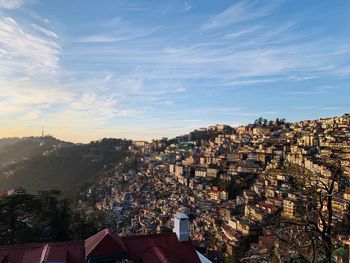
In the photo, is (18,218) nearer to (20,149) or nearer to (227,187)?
(227,187)

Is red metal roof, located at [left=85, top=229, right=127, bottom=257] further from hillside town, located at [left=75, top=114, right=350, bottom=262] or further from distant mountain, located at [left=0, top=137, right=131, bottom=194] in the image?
distant mountain, located at [left=0, top=137, right=131, bottom=194]

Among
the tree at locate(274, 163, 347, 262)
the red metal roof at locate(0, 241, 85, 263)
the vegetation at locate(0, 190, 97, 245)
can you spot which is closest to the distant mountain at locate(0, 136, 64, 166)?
the vegetation at locate(0, 190, 97, 245)

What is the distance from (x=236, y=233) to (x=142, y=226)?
1335 centimetres

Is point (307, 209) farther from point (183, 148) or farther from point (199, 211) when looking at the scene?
point (183, 148)

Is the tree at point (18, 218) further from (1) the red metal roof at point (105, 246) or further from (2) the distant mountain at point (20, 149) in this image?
(2) the distant mountain at point (20, 149)

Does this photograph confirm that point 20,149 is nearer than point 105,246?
No

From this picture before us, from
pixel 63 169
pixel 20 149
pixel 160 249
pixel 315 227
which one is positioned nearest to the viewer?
pixel 315 227

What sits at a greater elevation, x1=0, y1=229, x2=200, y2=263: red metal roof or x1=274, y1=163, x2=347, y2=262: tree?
x1=274, y1=163, x2=347, y2=262: tree

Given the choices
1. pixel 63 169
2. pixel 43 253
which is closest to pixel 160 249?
pixel 43 253

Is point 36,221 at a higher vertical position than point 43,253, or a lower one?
lower

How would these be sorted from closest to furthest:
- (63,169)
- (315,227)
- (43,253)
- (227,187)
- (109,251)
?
(315,227)
(43,253)
(109,251)
(227,187)
(63,169)

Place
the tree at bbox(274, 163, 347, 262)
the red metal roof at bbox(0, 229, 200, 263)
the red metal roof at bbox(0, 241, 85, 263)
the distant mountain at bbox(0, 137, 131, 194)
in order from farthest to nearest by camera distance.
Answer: the distant mountain at bbox(0, 137, 131, 194) < the red metal roof at bbox(0, 229, 200, 263) < the red metal roof at bbox(0, 241, 85, 263) < the tree at bbox(274, 163, 347, 262)

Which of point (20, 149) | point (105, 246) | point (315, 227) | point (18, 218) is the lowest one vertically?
point (20, 149)

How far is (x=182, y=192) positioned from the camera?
187 feet
